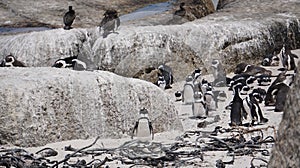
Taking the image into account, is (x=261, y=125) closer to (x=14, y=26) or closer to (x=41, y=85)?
(x=41, y=85)

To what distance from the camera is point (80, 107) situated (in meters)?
7.11

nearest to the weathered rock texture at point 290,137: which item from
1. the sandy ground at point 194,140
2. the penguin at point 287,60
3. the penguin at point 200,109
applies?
the sandy ground at point 194,140

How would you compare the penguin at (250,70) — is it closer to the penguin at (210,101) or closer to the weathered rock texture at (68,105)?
the penguin at (210,101)

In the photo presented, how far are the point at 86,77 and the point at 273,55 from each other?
10181 mm

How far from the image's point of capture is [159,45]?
1409cm

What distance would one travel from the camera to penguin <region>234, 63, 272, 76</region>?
1438cm

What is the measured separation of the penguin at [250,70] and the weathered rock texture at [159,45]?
0.30 m

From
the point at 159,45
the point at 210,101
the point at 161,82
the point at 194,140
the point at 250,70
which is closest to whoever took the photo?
the point at 194,140

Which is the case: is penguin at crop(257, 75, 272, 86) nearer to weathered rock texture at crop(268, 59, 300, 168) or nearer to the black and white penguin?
the black and white penguin

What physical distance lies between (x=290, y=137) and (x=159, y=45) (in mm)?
11936

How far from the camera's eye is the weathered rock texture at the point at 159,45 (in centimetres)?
1382

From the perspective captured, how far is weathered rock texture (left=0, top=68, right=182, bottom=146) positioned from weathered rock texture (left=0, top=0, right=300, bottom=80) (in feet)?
19.6

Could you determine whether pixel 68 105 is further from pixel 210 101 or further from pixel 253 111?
pixel 210 101

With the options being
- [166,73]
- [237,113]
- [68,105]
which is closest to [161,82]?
[166,73]
